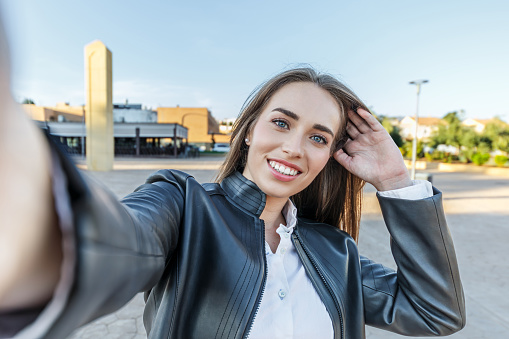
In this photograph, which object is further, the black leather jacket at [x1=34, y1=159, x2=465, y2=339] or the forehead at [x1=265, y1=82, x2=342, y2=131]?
the forehead at [x1=265, y1=82, x2=342, y2=131]

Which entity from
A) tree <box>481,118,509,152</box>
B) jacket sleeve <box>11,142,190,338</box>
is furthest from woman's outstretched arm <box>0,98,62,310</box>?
tree <box>481,118,509,152</box>

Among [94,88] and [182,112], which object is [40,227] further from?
[182,112]

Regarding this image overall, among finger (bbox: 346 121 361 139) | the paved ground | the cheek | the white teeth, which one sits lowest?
the paved ground

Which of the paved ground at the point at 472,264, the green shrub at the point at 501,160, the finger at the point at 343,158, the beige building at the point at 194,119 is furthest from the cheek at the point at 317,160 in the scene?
the beige building at the point at 194,119

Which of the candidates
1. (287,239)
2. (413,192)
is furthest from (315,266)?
(413,192)

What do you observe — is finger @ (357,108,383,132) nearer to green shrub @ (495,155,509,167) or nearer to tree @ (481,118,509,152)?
green shrub @ (495,155,509,167)

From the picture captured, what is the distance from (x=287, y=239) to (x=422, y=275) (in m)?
0.53

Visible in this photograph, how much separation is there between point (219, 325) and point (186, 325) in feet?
0.33

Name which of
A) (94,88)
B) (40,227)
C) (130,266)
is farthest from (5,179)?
(94,88)

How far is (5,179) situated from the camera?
304mm

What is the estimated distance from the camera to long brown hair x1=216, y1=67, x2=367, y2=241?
147 centimetres

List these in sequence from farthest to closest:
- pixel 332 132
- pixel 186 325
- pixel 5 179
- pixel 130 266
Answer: pixel 332 132 < pixel 186 325 < pixel 130 266 < pixel 5 179

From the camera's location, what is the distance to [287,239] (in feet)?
4.26

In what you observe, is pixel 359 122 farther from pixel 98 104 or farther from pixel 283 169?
pixel 98 104
